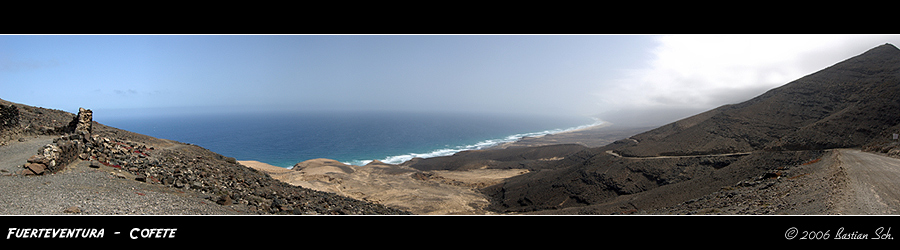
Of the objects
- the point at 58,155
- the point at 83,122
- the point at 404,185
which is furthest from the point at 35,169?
the point at 404,185

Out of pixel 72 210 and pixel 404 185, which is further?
pixel 404 185

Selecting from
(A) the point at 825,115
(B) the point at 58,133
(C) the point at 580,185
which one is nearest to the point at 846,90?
(A) the point at 825,115

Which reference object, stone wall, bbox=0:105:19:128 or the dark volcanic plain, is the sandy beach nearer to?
the dark volcanic plain

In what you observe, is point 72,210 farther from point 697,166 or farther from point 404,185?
point 697,166

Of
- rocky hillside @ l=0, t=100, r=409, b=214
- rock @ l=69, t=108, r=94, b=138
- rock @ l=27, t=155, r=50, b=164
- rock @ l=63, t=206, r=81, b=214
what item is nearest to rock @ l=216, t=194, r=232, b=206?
rocky hillside @ l=0, t=100, r=409, b=214

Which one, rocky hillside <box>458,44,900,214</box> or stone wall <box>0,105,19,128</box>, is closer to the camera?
stone wall <box>0,105,19,128</box>

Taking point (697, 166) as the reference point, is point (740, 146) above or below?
above

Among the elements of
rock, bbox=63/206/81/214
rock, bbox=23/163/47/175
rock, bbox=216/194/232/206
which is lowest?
rock, bbox=216/194/232/206
